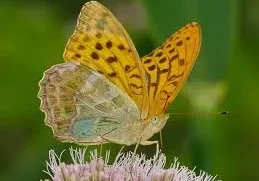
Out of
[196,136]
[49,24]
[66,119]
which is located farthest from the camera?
[49,24]

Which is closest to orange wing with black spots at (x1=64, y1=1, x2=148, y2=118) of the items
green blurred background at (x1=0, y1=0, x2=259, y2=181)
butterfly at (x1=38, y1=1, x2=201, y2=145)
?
butterfly at (x1=38, y1=1, x2=201, y2=145)

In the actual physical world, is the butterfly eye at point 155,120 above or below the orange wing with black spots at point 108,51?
below

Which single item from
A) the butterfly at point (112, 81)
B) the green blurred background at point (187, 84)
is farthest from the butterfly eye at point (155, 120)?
the green blurred background at point (187, 84)

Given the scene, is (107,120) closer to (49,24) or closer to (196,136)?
(196,136)

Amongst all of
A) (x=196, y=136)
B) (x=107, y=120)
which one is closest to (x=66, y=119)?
(x=107, y=120)

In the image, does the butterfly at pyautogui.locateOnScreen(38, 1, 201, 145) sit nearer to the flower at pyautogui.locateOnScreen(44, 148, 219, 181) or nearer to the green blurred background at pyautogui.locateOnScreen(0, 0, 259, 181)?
the flower at pyautogui.locateOnScreen(44, 148, 219, 181)

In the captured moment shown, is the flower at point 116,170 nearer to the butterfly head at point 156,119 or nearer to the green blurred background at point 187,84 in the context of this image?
the butterfly head at point 156,119

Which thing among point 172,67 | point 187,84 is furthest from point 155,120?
point 187,84
